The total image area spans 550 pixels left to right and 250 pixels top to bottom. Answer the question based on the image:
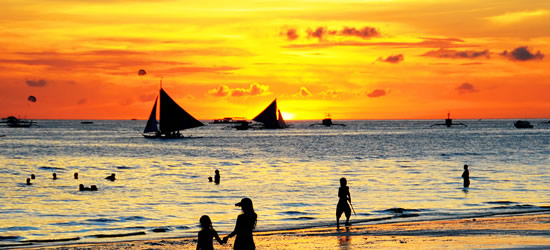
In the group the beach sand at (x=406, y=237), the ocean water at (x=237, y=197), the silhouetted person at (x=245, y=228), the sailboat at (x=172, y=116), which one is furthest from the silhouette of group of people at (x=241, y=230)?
the sailboat at (x=172, y=116)

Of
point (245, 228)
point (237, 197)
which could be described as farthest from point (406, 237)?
point (237, 197)

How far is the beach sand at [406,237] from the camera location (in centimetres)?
2067

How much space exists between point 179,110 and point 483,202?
3754 inches

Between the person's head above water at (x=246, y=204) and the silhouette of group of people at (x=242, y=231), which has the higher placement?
the person's head above water at (x=246, y=204)

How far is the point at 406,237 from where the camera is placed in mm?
22375

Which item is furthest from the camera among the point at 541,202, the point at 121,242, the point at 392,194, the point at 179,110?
the point at 179,110

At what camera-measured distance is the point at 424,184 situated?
4788 centimetres

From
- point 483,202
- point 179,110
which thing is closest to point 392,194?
point 483,202

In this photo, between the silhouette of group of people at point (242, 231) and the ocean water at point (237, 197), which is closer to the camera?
the silhouette of group of people at point (242, 231)

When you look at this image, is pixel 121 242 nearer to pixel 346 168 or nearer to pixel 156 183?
pixel 156 183

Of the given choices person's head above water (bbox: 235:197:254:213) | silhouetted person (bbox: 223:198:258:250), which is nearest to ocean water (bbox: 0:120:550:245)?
silhouetted person (bbox: 223:198:258:250)

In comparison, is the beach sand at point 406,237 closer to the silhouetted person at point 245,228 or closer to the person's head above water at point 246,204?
the silhouetted person at point 245,228

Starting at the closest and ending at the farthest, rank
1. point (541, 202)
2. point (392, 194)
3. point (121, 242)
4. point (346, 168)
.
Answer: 1. point (121, 242)
2. point (541, 202)
3. point (392, 194)
4. point (346, 168)

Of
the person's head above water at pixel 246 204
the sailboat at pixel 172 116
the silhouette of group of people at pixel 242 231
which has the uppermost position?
the sailboat at pixel 172 116
